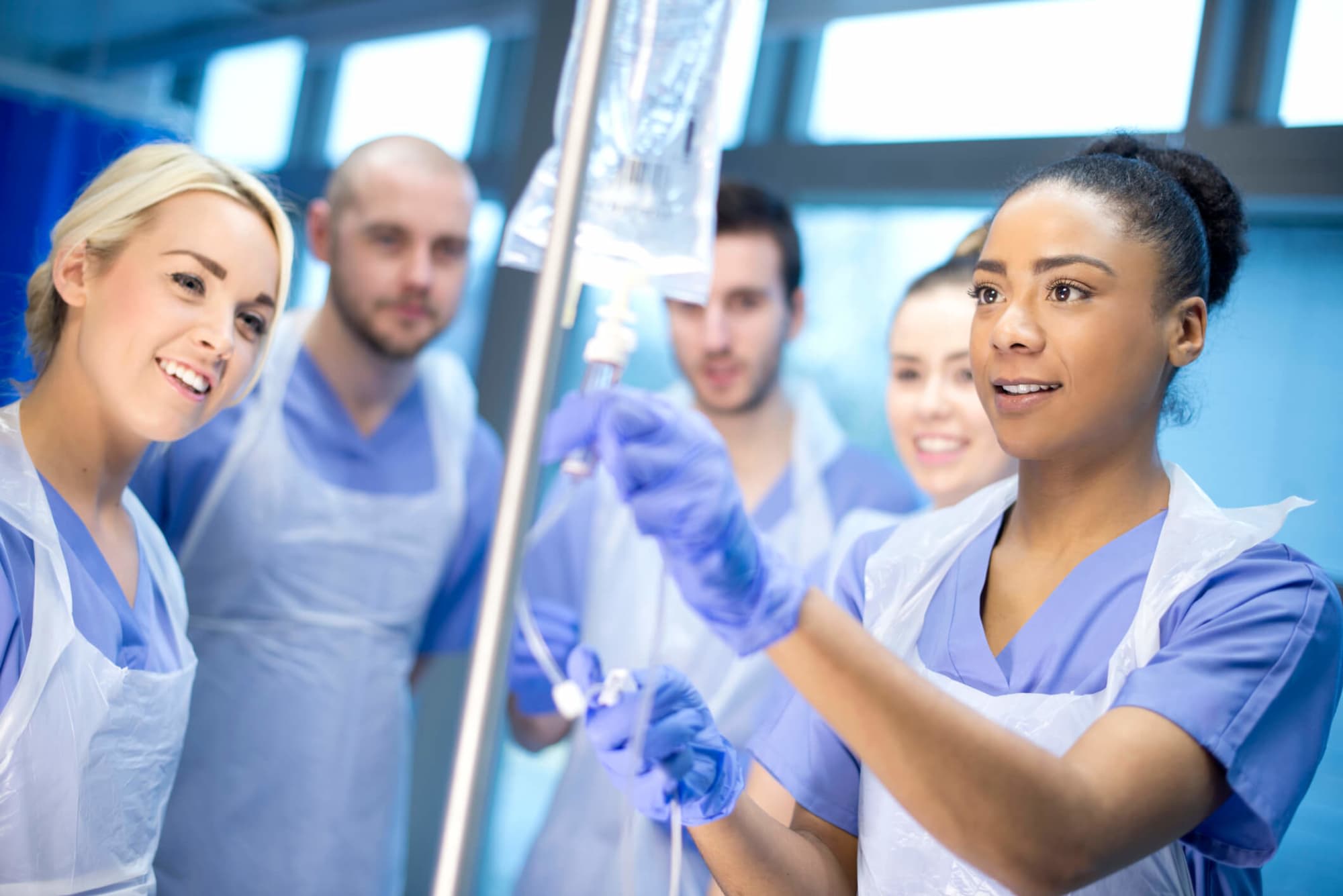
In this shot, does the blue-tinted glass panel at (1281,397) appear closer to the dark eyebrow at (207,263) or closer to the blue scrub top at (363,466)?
the blue scrub top at (363,466)

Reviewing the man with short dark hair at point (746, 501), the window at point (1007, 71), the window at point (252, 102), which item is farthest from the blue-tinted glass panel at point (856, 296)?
the window at point (252, 102)

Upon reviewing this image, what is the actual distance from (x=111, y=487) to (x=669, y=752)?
26.3 inches

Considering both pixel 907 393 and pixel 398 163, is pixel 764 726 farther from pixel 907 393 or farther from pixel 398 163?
pixel 398 163

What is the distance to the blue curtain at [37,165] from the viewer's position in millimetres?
2162

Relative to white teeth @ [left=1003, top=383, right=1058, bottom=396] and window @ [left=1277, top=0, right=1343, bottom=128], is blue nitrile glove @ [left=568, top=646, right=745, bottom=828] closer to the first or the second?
white teeth @ [left=1003, top=383, right=1058, bottom=396]

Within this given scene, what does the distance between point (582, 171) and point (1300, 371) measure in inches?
62.0

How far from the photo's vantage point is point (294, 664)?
1.72 meters

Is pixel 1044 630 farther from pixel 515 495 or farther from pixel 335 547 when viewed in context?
pixel 335 547

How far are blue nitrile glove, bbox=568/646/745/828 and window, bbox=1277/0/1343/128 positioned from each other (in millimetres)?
1531

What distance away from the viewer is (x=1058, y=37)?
223 centimetres

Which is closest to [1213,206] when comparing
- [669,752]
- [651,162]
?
[651,162]

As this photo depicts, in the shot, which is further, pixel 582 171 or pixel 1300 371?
pixel 1300 371

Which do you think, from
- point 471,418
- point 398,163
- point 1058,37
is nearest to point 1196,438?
point 1058,37

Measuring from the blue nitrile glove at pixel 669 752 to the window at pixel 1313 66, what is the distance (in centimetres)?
153
